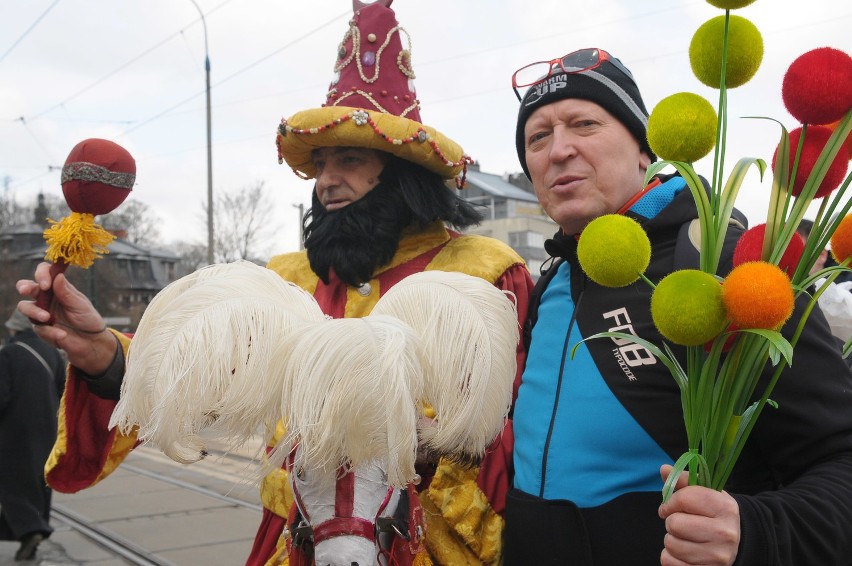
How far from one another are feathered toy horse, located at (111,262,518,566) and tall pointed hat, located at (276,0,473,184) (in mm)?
830

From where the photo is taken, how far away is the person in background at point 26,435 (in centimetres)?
575

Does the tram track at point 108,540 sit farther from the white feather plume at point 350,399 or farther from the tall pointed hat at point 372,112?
the white feather plume at point 350,399

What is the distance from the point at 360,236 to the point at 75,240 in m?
0.80

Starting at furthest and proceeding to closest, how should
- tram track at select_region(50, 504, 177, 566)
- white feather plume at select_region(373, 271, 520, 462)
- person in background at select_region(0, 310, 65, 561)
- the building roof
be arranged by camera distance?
1. the building roof
2. person in background at select_region(0, 310, 65, 561)
3. tram track at select_region(50, 504, 177, 566)
4. white feather plume at select_region(373, 271, 520, 462)

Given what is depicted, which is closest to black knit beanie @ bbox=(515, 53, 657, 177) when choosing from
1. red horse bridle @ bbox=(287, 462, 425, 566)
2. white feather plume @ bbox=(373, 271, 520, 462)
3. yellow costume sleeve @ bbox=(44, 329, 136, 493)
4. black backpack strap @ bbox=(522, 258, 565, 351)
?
black backpack strap @ bbox=(522, 258, 565, 351)

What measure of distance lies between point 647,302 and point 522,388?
402mm

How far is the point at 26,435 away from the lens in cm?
598

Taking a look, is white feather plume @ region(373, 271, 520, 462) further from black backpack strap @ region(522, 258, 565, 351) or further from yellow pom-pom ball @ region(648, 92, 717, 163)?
yellow pom-pom ball @ region(648, 92, 717, 163)

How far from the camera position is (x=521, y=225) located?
44.1 m

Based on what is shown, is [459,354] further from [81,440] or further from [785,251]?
[81,440]

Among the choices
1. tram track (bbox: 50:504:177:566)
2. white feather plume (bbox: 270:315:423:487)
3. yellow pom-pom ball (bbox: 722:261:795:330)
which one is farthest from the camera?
tram track (bbox: 50:504:177:566)

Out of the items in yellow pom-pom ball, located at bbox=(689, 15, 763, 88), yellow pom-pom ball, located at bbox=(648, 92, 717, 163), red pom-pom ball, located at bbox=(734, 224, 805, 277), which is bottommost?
red pom-pom ball, located at bbox=(734, 224, 805, 277)

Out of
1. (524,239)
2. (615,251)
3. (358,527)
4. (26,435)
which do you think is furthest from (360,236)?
(524,239)

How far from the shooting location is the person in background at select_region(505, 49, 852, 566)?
1.31 meters
